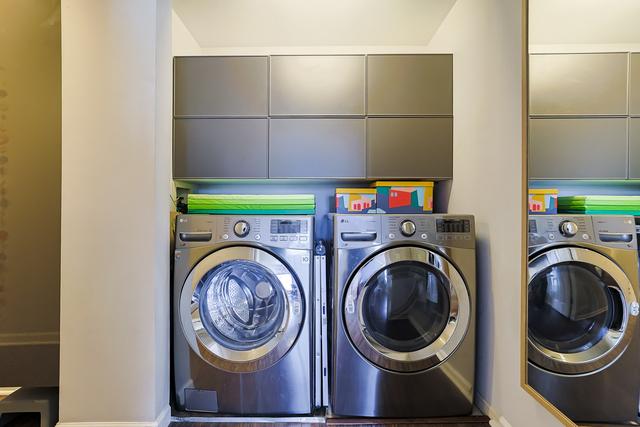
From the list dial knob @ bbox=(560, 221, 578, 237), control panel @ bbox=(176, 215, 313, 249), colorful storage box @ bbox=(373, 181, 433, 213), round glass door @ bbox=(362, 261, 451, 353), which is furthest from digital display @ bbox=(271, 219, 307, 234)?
dial knob @ bbox=(560, 221, 578, 237)

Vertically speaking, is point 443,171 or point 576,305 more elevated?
point 443,171

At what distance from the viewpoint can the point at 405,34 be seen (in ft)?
7.23

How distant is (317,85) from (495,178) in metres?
1.12

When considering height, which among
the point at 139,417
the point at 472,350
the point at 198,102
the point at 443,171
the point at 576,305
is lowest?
the point at 139,417

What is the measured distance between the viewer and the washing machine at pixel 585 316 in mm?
995

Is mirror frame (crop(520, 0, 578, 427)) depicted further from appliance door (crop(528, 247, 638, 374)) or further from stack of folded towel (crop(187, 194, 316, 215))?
stack of folded towel (crop(187, 194, 316, 215))

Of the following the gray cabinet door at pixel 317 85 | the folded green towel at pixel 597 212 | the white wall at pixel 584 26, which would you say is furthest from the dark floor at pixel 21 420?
the white wall at pixel 584 26

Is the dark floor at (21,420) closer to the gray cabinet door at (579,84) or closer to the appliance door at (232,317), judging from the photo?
the appliance door at (232,317)

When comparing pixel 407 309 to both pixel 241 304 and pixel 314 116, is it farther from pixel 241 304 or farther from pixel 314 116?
pixel 314 116

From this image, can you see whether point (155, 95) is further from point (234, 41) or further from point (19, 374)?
point (19, 374)

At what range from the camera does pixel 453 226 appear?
1.60m

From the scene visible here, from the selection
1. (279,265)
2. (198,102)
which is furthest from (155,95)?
(279,265)

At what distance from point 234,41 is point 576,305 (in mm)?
2455

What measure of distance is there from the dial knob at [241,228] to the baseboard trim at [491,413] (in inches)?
57.9
